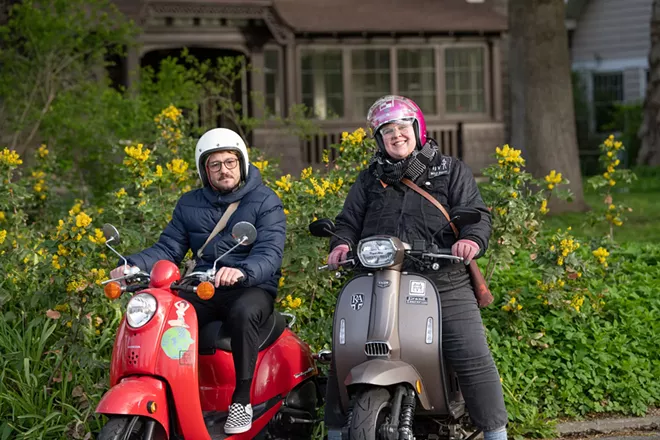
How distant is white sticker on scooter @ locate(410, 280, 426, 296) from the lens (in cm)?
496

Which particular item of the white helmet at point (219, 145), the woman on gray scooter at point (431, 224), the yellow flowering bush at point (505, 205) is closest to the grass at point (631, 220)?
the yellow flowering bush at point (505, 205)

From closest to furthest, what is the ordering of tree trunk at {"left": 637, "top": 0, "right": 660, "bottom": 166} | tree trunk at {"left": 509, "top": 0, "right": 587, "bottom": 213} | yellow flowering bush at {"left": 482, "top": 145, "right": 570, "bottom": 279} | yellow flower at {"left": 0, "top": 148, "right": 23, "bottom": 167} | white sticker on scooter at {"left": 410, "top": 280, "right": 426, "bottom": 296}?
white sticker on scooter at {"left": 410, "top": 280, "right": 426, "bottom": 296} < yellow flowering bush at {"left": 482, "top": 145, "right": 570, "bottom": 279} < yellow flower at {"left": 0, "top": 148, "right": 23, "bottom": 167} < tree trunk at {"left": 509, "top": 0, "right": 587, "bottom": 213} < tree trunk at {"left": 637, "top": 0, "right": 660, "bottom": 166}

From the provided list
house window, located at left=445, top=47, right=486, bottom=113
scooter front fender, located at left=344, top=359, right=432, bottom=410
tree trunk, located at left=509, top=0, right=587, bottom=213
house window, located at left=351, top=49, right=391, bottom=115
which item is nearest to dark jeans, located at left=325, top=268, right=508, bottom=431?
scooter front fender, located at left=344, top=359, right=432, bottom=410

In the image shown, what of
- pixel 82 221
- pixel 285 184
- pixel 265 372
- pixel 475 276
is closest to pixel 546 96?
pixel 285 184

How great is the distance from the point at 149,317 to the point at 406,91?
18.0m

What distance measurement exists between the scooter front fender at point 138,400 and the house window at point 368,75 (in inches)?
687

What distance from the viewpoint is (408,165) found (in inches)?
206

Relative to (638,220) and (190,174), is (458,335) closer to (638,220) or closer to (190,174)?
(190,174)

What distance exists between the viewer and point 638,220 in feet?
44.2

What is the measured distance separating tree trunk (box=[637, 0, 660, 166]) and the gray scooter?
53.9ft

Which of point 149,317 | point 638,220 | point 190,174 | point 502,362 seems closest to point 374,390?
point 149,317

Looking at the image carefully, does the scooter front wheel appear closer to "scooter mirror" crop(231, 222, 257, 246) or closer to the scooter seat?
the scooter seat

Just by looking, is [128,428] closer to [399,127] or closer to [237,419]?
[237,419]

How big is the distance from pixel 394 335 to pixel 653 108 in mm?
17841
